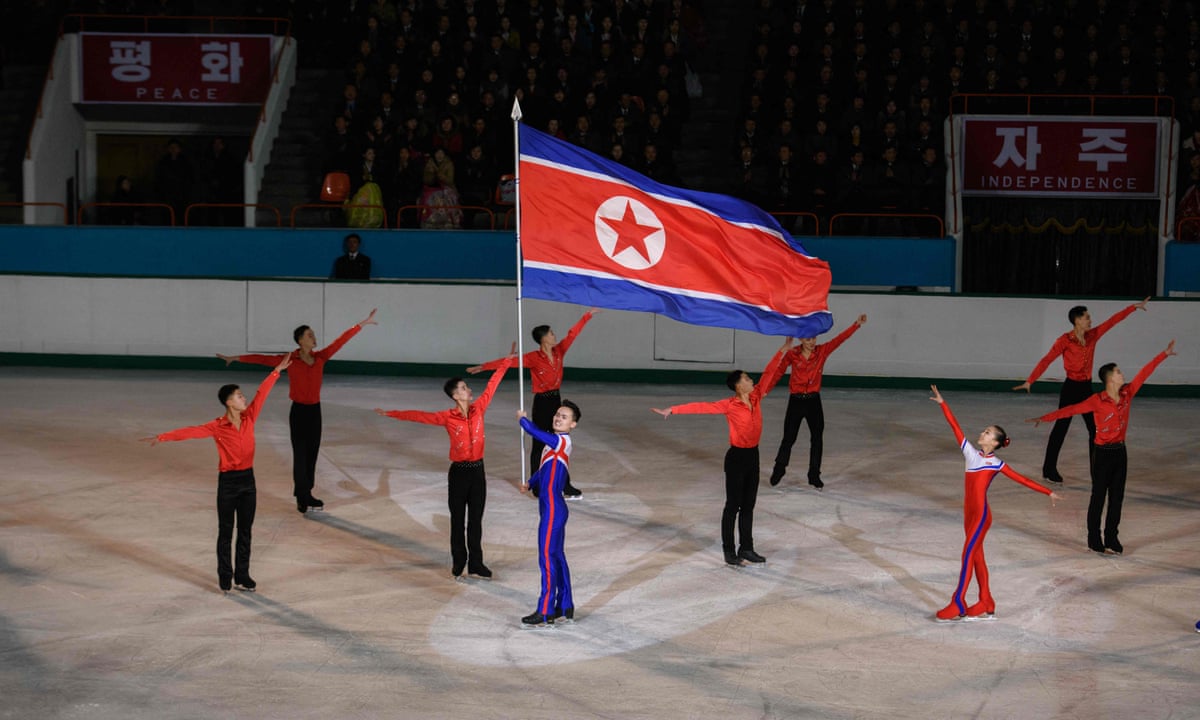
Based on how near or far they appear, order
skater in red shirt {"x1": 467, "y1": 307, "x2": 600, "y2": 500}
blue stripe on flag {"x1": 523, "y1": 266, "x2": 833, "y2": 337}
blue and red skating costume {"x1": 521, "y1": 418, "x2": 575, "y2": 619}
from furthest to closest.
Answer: skater in red shirt {"x1": 467, "y1": 307, "x2": 600, "y2": 500} < blue stripe on flag {"x1": 523, "y1": 266, "x2": 833, "y2": 337} < blue and red skating costume {"x1": 521, "y1": 418, "x2": 575, "y2": 619}

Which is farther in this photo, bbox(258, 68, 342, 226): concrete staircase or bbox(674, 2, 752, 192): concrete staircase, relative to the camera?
bbox(674, 2, 752, 192): concrete staircase

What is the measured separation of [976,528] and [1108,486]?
8.92ft

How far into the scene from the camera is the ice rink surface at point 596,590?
29.9ft

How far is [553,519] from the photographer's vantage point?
1023 cm

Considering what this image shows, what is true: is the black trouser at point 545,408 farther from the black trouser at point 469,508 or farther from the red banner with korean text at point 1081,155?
the red banner with korean text at point 1081,155

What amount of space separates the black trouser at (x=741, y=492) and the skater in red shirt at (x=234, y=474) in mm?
4043

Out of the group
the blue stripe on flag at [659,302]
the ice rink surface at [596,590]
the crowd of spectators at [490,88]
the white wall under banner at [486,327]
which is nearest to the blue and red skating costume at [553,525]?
the ice rink surface at [596,590]

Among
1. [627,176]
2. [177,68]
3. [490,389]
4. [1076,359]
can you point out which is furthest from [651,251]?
[177,68]

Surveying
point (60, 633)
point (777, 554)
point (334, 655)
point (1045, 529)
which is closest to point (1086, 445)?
point (1045, 529)

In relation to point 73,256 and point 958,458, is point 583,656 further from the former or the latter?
A: point 73,256

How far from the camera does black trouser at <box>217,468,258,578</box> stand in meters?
11.0

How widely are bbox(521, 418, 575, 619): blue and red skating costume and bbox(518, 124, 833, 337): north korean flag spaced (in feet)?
5.83

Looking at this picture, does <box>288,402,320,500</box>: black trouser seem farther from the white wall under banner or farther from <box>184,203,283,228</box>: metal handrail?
<box>184,203,283,228</box>: metal handrail

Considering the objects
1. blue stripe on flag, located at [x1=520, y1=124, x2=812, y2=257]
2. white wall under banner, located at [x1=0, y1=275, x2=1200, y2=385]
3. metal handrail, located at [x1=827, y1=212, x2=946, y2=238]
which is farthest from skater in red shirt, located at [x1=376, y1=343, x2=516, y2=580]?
metal handrail, located at [x1=827, y1=212, x2=946, y2=238]
